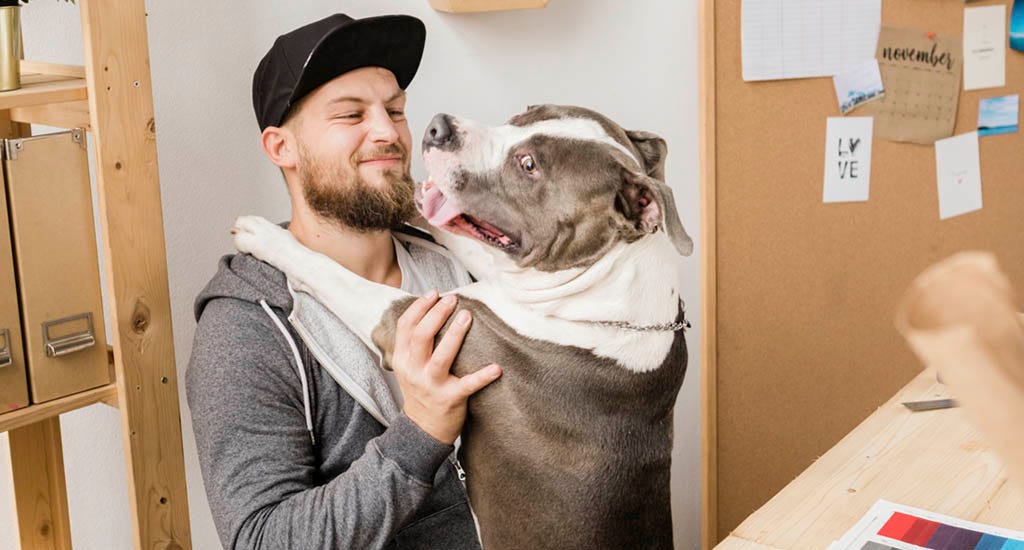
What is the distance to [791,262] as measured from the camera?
3.07 metres

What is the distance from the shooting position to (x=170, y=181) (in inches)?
78.9

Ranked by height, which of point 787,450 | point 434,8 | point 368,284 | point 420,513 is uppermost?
point 434,8

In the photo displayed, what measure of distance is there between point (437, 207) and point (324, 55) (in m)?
0.34

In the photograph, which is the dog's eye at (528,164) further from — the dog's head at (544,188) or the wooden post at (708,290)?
the wooden post at (708,290)

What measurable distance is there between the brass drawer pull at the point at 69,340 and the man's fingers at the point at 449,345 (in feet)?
1.77

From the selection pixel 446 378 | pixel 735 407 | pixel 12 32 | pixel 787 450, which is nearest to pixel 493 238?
pixel 446 378

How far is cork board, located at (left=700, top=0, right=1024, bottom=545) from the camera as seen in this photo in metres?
2.92

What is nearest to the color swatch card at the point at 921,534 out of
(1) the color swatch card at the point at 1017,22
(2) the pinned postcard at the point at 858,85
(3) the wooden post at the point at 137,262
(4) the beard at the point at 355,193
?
(4) the beard at the point at 355,193

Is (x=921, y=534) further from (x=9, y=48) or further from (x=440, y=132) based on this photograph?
(x=9, y=48)

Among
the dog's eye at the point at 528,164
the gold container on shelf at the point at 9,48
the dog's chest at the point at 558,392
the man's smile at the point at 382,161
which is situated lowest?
the dog's chest at the point at 558,392

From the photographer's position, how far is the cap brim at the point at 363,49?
5.77ft

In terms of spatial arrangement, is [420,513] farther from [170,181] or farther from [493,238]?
[170,181]

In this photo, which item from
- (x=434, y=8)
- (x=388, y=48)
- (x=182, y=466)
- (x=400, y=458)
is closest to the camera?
(x=400, y=458)

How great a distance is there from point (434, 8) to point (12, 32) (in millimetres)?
1021
